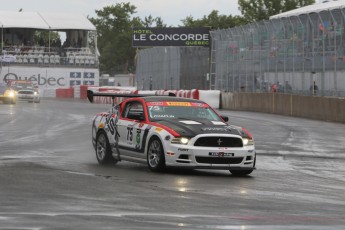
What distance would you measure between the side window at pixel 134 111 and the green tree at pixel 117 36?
133 m

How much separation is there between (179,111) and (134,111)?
2.74 ft

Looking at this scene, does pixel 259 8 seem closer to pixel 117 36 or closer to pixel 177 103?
pixel 117 36

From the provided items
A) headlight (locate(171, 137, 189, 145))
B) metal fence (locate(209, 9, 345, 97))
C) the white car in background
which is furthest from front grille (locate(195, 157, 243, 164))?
the white car in background

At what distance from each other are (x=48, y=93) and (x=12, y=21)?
7.63 metres

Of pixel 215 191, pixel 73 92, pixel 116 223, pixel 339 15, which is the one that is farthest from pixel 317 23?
pixel 73 92

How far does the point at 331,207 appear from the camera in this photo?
10.8 m

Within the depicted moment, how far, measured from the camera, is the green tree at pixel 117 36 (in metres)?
153

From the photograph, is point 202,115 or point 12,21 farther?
point 12,21

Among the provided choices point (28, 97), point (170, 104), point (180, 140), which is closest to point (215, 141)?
point (180, 140)

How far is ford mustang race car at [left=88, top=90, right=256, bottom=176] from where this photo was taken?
14531 mm

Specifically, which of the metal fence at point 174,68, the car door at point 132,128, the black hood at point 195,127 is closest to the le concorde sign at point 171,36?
the metal fence at point 174,68

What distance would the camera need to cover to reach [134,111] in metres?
16.0

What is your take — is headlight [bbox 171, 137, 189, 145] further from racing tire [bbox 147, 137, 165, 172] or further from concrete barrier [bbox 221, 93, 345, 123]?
concrete barrier [bbox 221, 93, 345, 123]

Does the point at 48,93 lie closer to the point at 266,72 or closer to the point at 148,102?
the point at 266,72
